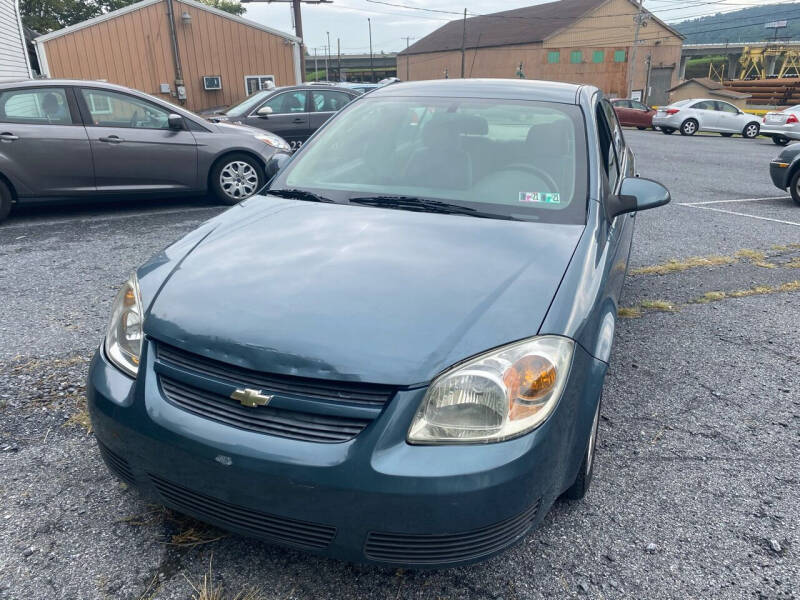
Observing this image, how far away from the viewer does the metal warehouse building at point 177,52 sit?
19.7 meters

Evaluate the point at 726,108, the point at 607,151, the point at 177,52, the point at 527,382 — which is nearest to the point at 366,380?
the point at 527,382

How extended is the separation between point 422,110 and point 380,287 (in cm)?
162

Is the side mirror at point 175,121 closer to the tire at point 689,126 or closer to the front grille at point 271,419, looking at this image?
the front grille at point 271,419

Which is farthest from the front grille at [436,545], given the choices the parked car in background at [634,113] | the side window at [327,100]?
the parked car in background at [634,113]

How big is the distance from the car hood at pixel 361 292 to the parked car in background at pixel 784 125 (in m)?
19.6

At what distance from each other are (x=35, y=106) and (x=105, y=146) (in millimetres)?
745

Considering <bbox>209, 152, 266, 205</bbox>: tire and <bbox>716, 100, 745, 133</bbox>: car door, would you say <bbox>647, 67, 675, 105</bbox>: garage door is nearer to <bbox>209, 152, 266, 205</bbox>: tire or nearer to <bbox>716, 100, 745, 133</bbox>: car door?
<bbox>716, 100, 745, 133</bbox>: car door

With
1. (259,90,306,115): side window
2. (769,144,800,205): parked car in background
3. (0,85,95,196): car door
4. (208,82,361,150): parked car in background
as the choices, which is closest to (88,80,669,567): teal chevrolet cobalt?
(0,85,95,196): car door

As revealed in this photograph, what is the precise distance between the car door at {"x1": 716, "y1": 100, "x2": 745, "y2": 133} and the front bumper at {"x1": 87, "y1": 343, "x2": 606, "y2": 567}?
84.1 feet

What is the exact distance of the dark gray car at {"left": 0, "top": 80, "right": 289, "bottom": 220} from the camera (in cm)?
616

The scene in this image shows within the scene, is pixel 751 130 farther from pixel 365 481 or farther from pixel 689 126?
pixel 365 481

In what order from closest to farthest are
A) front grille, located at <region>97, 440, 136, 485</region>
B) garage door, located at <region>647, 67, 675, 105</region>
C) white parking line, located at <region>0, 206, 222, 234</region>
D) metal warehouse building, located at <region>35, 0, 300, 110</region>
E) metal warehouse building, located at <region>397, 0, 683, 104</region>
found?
front grille, located at <region>97, 440, 136, 485</region> → white parking line, located at <region>0, 206, 222, 234</region> → metal warehouse building, located at <region>35, 0, 300, 110</region> → metal warehouse building, located at <region>397, 0, 683, 104</region> → garage door, located at <region>647, 67, 675, 105</region>

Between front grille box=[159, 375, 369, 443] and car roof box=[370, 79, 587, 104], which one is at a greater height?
car roof box=[370, 79, 587, 104]

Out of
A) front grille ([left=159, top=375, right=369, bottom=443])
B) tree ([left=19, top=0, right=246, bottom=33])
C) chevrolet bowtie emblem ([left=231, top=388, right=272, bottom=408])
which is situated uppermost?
tree ([left=19, top=0, right=246, bottom=33])
